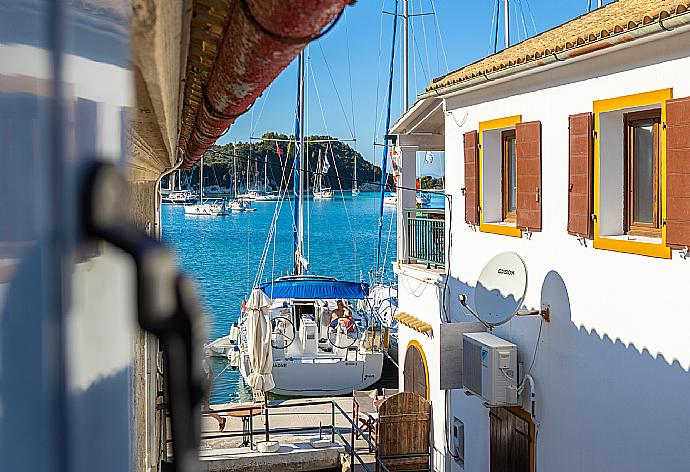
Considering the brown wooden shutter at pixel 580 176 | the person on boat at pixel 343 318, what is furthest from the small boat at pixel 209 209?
the brown wooden shutter at pixel 580 176

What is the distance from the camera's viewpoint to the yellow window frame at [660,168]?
24.3 ft

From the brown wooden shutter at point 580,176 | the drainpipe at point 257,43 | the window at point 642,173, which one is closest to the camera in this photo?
the drainpipe at point 257,43

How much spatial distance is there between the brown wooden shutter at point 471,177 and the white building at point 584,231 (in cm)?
3

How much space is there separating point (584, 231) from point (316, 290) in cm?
1663

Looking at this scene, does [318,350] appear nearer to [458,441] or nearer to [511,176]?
[458,441]

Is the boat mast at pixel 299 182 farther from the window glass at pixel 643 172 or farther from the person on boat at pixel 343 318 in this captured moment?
the window glass at pixel 643 172

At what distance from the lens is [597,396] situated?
342 inches

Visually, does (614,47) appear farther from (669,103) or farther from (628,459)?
(628,459)

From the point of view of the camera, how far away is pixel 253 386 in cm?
1956

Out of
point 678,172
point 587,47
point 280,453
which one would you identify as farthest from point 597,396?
point 280,453

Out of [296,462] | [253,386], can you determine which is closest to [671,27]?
[296,462]

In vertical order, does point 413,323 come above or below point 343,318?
above

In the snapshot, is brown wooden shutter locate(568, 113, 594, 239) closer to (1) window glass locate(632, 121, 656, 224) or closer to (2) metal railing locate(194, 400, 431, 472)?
(1) window glass locate(632, 121, 656, 224)

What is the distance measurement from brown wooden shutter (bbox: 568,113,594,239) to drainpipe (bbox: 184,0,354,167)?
20.4 feet
